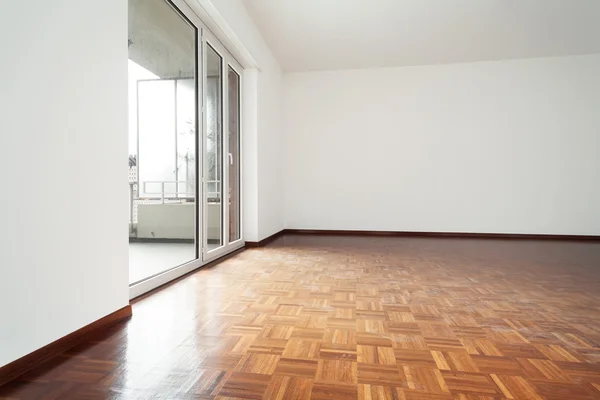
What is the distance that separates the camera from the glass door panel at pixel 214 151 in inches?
163

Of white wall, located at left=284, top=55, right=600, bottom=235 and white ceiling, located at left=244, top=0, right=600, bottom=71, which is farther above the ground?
white ceiling, located at left=244, top=0, right=600, bottom=71

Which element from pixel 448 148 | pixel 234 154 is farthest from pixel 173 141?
pixel 448 148

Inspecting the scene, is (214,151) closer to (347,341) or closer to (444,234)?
(347,341)

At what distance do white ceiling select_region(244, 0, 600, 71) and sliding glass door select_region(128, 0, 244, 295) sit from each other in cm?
129

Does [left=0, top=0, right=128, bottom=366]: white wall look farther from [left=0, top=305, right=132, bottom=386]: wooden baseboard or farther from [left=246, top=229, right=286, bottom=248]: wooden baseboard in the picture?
[left=246, top=229, right=286, bottom=248]: wooden baseboard

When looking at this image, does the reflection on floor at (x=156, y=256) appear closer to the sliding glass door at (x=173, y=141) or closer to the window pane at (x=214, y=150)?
the sliding glass door at (x=173, y=141)

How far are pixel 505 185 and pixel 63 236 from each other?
21.9 ft

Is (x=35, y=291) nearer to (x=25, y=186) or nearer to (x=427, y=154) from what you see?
(x=25, y=186)

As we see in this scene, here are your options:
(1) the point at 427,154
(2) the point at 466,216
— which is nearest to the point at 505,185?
(2) the point at 466,216

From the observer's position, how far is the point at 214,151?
439 cm

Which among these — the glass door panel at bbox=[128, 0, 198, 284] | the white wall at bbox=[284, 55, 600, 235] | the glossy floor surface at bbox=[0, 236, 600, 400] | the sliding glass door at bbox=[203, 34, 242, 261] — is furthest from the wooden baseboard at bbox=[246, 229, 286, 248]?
the glossy floor surface at bbox=[0, 236, 600, 400]

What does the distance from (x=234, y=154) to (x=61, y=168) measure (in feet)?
11.2

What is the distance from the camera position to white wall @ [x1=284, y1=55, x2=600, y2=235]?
6.49m

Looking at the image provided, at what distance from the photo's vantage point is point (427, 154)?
22.6 feet
